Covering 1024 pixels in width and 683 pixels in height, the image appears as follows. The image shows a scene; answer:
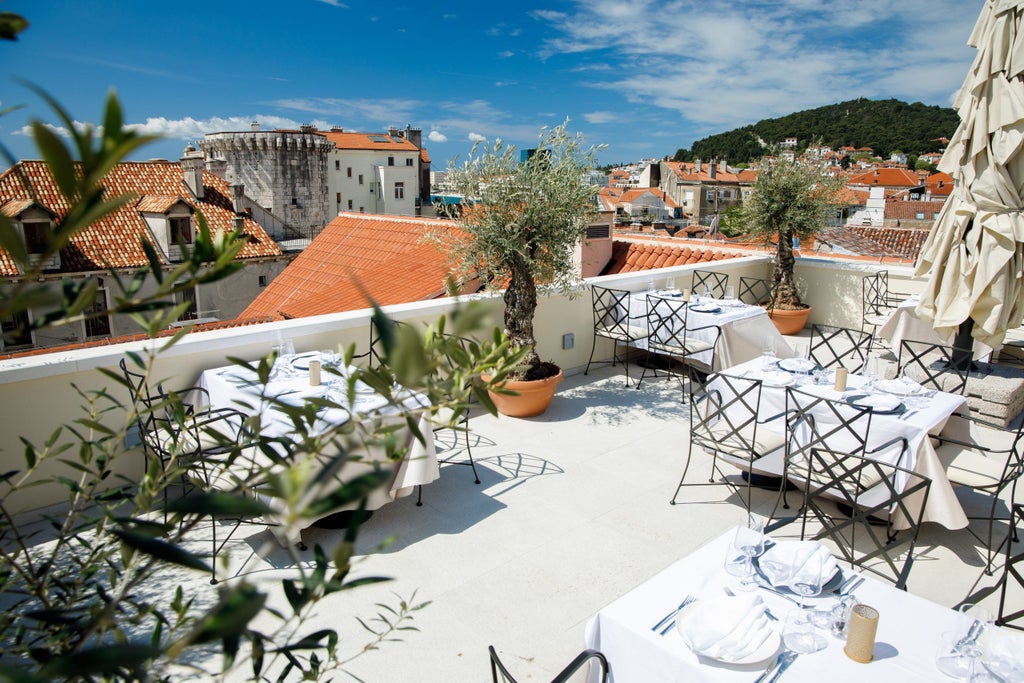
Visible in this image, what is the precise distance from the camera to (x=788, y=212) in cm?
913

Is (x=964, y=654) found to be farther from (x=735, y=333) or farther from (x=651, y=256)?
(x=651, y=256)

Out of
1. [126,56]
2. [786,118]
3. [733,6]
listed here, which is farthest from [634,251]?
[126,56]

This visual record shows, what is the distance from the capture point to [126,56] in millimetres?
98938

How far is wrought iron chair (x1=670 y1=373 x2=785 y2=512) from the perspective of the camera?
4.33 metres

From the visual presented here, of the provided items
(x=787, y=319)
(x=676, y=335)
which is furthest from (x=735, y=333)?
(x=787, y=319)

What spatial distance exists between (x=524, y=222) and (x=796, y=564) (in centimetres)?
396

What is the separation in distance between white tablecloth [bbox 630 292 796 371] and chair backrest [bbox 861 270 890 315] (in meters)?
2.15

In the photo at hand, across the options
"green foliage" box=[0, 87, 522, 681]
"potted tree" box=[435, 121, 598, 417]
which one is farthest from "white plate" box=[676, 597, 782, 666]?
"potted tree" box=[435, 121, 598, 417]

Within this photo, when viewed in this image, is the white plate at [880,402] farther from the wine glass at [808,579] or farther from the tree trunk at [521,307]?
the tree trunk at [521,307]

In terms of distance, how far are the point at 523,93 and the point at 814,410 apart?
404 feet

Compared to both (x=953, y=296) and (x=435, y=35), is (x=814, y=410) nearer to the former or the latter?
(x=953, y=296)

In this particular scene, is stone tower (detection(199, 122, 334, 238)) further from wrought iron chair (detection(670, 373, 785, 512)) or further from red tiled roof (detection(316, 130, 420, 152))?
wrought iron chair (detection(670, 373, 785, 512))

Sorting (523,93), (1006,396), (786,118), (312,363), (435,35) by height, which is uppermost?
(435,35)

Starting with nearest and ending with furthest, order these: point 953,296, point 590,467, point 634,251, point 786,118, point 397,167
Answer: point 590,467
point 953,296
point 634,251
point 397,167
point 786,118
